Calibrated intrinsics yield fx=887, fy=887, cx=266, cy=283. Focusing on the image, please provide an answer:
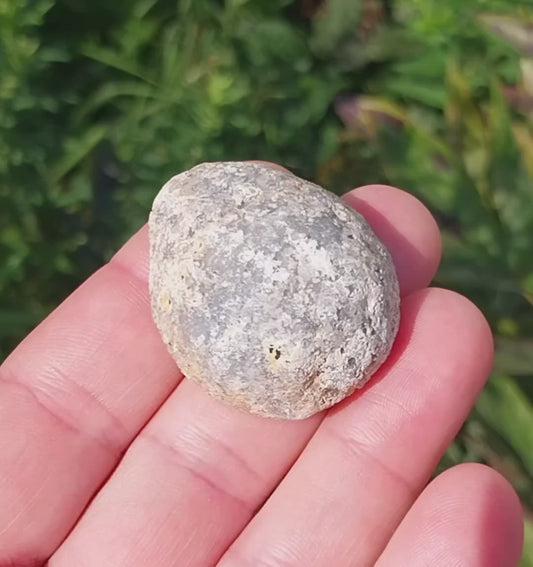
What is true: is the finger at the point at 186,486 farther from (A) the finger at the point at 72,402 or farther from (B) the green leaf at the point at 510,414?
(B) the green leaf at the point at 510,414

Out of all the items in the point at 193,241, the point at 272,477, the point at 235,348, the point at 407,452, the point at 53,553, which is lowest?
the point at 53,553

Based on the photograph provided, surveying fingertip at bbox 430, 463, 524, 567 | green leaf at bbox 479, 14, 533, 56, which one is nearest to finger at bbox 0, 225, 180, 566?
fingertip at bbox 430, 463, 524, 567

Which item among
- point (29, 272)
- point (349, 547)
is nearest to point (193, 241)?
point (349, 547)

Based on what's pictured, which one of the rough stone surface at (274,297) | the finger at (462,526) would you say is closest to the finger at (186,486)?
the rough stone surface at (274,297)

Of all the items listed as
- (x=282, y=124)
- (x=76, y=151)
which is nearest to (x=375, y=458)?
(x=282, y=124)

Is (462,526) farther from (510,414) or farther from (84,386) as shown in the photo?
(84,386)

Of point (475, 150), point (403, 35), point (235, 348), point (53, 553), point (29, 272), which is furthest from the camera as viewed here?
point (403, 35)

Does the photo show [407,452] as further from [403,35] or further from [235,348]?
[403,35]

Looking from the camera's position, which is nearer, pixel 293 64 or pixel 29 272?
pixel 29 272
